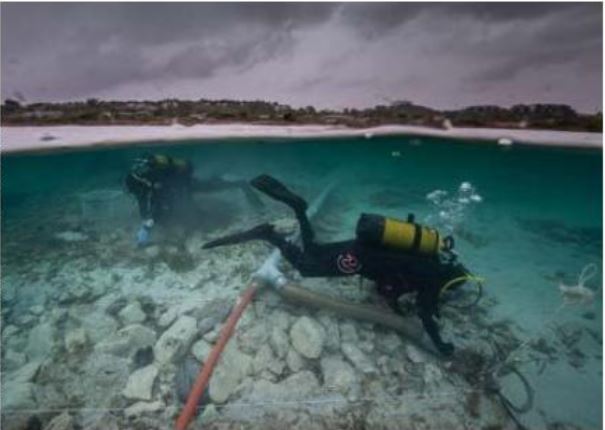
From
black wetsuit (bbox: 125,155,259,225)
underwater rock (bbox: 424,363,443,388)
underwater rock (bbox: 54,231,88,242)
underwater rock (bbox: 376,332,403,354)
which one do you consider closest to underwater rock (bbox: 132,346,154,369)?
underwater rock (bbox: 376,332,403,354)

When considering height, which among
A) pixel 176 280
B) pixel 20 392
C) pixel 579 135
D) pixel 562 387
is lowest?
pixel 562 387

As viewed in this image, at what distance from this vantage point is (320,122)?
1424 centimetres

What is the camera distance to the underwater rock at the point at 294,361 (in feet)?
16.0

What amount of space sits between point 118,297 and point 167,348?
1856 millimetres

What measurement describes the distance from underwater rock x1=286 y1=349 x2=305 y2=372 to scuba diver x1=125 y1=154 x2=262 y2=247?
4.12m

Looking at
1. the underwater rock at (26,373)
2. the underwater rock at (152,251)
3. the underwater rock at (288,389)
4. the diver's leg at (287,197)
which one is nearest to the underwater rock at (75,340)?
the underwater rock at (26,373)

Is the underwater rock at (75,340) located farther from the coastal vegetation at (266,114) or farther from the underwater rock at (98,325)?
the coastal vegetation at (266,114)

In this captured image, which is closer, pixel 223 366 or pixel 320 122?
pixel 223 366

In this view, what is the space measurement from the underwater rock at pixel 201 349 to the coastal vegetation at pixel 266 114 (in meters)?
8.99

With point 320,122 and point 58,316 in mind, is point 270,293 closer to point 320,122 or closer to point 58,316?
point 58,316

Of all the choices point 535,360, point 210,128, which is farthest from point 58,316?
point 210,128

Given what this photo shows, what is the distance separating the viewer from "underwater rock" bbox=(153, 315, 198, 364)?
16.5ft

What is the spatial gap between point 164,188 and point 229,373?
4.59 m

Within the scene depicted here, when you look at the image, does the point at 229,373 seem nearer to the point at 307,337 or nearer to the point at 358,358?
the point at 307,337
